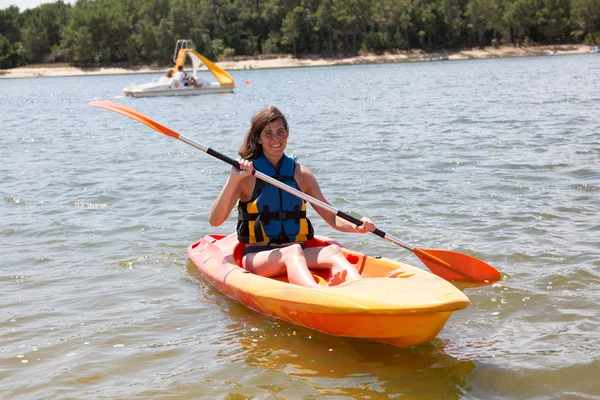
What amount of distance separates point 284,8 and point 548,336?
7088 cm

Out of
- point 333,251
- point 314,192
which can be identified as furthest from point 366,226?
point 314,192

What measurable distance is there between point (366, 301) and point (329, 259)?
82cm

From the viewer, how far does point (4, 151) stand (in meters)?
12.4

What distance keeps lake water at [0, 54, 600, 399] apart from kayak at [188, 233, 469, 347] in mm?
129

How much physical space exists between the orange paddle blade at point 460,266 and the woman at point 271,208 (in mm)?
666

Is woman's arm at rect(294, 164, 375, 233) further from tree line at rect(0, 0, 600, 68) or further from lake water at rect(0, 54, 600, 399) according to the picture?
tree line at rect(0, 0, 600, 68)

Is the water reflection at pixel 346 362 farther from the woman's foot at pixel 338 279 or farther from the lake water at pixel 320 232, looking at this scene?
the woman's foot at pixel 338 279

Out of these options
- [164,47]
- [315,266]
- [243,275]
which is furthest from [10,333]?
[164,47]

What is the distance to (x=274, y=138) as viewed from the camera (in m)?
4.27

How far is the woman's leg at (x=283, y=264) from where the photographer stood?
3998 millimetres

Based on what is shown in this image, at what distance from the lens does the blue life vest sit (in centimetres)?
439

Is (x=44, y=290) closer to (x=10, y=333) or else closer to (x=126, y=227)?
(x=10, y=333)

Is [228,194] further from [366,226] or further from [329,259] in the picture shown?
[366,226]

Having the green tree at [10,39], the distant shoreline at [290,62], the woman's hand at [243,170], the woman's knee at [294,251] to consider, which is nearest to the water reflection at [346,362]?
the woman's knee at [294,251]
